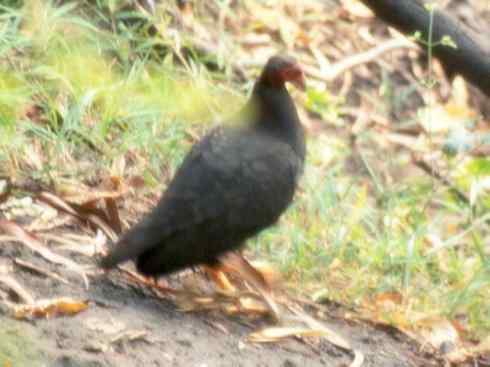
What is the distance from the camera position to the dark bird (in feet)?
12.8

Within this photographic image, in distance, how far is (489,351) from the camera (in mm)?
4332

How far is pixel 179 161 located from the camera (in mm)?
5352

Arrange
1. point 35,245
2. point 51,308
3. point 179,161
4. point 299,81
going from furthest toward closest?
1. point 179,161
2. point 299,81
3. point 35,245
4. point 51,308

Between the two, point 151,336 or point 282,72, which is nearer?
point 151,336

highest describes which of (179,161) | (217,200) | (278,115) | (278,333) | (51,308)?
(278,115)

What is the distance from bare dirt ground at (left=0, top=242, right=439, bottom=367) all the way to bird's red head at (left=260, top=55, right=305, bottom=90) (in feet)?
2.71

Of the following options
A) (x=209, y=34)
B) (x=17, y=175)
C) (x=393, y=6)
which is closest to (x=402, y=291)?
(x=393, y=6)

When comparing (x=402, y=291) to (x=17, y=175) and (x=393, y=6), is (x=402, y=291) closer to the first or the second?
(x=393, y=6)

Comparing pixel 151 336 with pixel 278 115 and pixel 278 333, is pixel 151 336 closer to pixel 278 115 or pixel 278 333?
pixel 278 333

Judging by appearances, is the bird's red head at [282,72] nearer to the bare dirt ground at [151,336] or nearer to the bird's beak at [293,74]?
the bird's beak at [293,74]

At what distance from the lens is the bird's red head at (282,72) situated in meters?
4.25

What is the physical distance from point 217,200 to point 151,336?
50 centimetres

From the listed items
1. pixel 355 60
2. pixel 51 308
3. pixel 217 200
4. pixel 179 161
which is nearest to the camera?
pixel 51 308

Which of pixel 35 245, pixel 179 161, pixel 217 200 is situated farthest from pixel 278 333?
pixel 179 161
